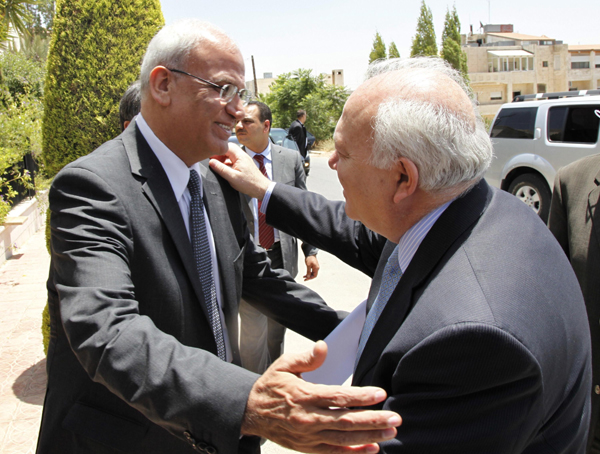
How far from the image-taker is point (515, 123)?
9.55 metres

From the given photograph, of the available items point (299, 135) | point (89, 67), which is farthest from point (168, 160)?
point (299, 135)

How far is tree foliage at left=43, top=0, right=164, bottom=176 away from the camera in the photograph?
3.30 metres

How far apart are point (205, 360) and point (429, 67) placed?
1.12 meters

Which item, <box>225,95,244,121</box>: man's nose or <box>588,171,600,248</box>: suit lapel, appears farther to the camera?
<box>588,171,600,248</box>: suit lapel

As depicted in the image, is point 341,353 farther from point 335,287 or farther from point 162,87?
point 335,287

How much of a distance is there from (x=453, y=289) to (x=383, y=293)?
16.1 inches

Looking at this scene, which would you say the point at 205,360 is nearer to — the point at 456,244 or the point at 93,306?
the point at 93,306

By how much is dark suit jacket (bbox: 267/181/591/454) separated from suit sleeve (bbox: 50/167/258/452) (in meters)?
0.40

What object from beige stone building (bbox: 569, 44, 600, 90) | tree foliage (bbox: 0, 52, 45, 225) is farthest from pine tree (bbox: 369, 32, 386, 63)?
tree foliage (bbox: 0, 52, 45, 225)

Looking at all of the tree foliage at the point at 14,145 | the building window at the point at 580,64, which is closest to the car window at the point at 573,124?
the tree foliage at the point at 14,145

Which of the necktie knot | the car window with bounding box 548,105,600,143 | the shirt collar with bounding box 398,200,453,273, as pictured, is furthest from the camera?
the car window with bounding box 548,105,600,143

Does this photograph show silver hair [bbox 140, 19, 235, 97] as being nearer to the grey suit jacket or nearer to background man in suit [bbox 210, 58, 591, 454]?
background man in suit [bbox 210, 58, 591, 454]

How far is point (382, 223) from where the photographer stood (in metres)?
1.59

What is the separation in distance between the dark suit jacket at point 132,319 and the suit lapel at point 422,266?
0.36 meters
